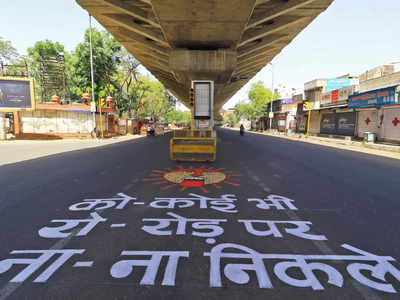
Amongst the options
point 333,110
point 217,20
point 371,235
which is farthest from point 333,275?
point 333,110

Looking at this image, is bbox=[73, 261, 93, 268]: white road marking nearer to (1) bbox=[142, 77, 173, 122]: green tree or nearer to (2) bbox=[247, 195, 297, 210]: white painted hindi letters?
(2) bbox=[247, 195, 297, 210]: white painted hindi letters

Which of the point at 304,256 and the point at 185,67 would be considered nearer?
the point at 304,256

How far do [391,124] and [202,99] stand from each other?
58.4ft

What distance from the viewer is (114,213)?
14.6 ft

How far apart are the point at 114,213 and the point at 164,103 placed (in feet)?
207

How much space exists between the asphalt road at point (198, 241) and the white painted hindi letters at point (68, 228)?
0.02 metres

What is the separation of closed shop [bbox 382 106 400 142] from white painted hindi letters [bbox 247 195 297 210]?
20.9 metres

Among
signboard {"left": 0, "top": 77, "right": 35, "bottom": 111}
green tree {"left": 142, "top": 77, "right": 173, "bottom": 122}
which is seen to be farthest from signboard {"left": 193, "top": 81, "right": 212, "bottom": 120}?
green tree {"left": 142, "top": 77, "right": 173, "bottom": 122}

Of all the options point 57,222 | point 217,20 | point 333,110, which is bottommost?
point 57,222

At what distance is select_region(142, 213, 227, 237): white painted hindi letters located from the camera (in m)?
3.62

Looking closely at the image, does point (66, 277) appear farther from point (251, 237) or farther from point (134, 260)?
point (251, 237)

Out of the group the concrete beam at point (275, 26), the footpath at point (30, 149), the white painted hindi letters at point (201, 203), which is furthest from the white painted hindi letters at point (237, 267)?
the concrete beam at point (275, 26)

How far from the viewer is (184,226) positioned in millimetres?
3859

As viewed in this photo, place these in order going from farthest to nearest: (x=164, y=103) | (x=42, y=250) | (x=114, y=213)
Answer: (x=164, y=103) → (x=114, y=213) → (x=42, y=250)
